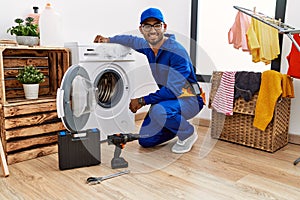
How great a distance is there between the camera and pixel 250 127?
2240 millimetres

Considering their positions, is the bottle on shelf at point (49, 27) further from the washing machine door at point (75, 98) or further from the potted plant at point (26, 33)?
the washing machine door at point (75, 98)

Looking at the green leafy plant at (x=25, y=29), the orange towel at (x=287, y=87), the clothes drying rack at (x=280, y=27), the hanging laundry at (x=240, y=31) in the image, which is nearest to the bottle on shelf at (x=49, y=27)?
the green leafy plant at (x=25, y=29)

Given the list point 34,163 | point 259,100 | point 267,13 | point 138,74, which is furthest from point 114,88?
point 267,13

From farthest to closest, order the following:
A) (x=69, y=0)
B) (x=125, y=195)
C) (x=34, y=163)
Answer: (x=69, y=0), (x=34, y=163), (x=125, y=195)

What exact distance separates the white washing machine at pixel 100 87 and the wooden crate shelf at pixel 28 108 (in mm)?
209

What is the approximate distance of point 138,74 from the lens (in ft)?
7.92

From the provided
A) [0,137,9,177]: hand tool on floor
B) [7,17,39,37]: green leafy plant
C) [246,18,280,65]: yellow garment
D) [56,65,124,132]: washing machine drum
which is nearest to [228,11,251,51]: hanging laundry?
[246,18,280,65]: yellow garment

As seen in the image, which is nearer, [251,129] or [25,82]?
[25,82]

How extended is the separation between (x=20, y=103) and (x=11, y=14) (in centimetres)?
72

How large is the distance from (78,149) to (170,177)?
59cm

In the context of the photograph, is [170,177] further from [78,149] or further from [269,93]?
[269,93]

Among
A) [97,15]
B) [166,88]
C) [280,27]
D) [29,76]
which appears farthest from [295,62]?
[29,76]

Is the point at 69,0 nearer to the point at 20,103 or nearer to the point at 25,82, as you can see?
the point at 25,82

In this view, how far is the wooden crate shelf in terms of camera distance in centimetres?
179
